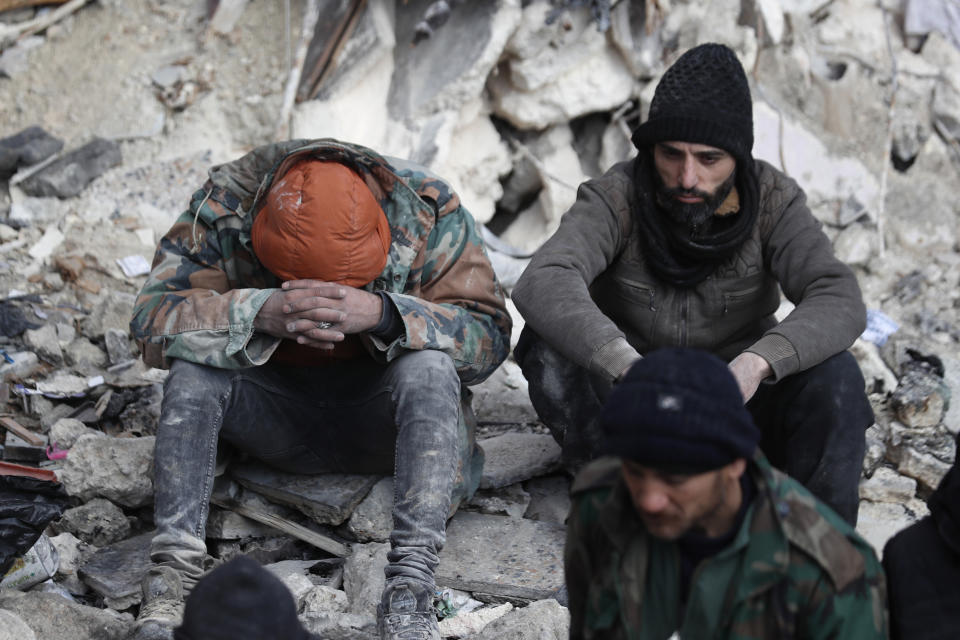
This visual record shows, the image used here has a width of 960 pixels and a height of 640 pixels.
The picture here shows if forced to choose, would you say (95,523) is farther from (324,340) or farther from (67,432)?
(324,340)

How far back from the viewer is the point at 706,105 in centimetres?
313

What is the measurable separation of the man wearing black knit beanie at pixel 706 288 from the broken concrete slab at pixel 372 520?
0.68m

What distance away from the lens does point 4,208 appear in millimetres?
5680

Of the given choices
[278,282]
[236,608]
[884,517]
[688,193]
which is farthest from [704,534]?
[884,517]

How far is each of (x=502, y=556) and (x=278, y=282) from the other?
1211 millimetres

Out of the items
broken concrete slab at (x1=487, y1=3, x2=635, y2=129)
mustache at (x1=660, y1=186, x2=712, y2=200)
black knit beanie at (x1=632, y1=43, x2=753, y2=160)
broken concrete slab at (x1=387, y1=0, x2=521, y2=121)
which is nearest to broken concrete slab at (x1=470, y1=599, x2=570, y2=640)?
mustache at (x1=660, y1=186, x2=712, y2=200)

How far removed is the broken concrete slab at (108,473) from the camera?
3422 mm

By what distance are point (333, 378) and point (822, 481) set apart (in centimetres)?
162

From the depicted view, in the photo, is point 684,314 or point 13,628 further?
point 684,314

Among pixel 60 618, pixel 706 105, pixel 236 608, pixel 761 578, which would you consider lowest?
pixel 60 618

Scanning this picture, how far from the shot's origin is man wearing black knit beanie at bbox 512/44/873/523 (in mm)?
3008

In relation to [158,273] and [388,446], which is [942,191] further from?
[158,273]

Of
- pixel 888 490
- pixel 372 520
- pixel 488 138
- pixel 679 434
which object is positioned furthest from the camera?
pixel 488 138

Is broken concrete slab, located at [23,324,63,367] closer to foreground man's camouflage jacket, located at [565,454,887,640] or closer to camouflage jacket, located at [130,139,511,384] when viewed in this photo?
camouflage jacket, located at [130,139,511,384]
